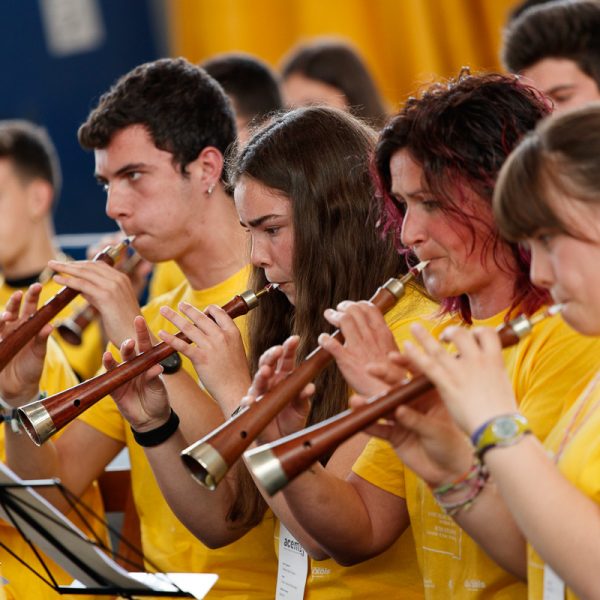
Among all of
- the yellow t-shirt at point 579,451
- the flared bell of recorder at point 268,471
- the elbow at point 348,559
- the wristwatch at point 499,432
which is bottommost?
the elbow at point 348,559

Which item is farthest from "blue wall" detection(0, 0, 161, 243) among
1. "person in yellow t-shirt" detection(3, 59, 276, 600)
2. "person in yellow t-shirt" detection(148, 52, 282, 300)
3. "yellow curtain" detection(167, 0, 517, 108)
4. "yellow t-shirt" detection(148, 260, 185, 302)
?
"person in yellow t-shirt" detection(3, 59, 276, 600)

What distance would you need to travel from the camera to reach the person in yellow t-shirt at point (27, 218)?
10.9 ft

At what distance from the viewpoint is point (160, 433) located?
6.32 feet

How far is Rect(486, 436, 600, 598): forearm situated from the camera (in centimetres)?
117

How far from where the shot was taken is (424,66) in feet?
15.9

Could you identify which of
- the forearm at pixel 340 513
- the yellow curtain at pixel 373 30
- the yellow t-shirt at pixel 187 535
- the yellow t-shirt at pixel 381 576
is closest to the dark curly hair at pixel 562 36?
the yellow t-shirt at pixel 187 535

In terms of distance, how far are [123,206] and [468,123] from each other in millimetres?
966

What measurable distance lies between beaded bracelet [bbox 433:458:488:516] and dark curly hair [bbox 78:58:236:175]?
1207mm

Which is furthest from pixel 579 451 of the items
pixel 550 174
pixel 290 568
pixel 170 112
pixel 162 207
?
pixel 170 112

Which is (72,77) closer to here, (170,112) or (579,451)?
(170,112)

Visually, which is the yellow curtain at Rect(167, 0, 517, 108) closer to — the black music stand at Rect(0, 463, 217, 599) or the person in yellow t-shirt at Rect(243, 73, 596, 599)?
the person in yellow t-shirt at Rect(243, 73, 596, 599)

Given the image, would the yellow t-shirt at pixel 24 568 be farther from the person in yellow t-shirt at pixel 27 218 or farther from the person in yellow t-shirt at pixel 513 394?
the person in yellow t-shirt at pixel 513 394

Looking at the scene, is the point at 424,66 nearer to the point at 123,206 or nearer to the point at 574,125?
the point at 123,206

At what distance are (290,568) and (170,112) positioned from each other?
103 centimetres
